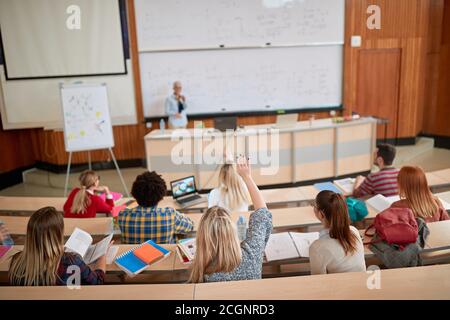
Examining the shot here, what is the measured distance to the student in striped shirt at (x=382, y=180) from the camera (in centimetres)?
354

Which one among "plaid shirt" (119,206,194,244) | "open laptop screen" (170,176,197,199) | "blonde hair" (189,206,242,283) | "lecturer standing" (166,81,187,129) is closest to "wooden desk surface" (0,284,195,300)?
"blonde hair" (189,206,242,283)

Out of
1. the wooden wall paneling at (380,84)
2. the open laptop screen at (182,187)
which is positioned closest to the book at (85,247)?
the open laptop screen at (182,187)

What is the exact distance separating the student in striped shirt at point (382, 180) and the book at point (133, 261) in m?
2.10

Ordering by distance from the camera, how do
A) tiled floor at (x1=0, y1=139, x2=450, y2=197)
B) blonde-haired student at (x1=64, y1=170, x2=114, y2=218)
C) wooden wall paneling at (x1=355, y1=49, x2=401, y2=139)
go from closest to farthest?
blonde-haired student at (x1=64, y1=170, x2=114, y2=218), tiled floor at (x1=0, y1=139, x2=450, y2=197), wooden wall paneling at (x1=355, y1=49, x2=401, y2=139)

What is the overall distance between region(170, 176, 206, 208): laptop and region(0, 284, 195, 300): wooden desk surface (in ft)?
6.11

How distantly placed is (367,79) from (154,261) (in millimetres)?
6586

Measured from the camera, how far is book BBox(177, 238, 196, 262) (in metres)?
2.39

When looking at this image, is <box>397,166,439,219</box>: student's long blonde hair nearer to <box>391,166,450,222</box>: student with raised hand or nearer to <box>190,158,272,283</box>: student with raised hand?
<box>391,166,450,222</box>: student with raised hand

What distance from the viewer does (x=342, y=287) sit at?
1.65 m

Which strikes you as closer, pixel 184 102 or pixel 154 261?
pixel 154 261

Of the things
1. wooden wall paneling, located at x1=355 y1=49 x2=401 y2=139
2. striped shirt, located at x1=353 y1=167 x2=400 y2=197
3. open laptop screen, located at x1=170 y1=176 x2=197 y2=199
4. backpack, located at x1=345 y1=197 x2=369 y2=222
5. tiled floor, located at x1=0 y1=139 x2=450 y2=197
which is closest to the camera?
backpack, located at x1=345 y1=197 x2=369 y2=222

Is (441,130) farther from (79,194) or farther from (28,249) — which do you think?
(28,249)

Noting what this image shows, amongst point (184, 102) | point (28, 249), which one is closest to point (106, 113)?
point (184, 102)

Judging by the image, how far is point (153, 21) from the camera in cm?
659
